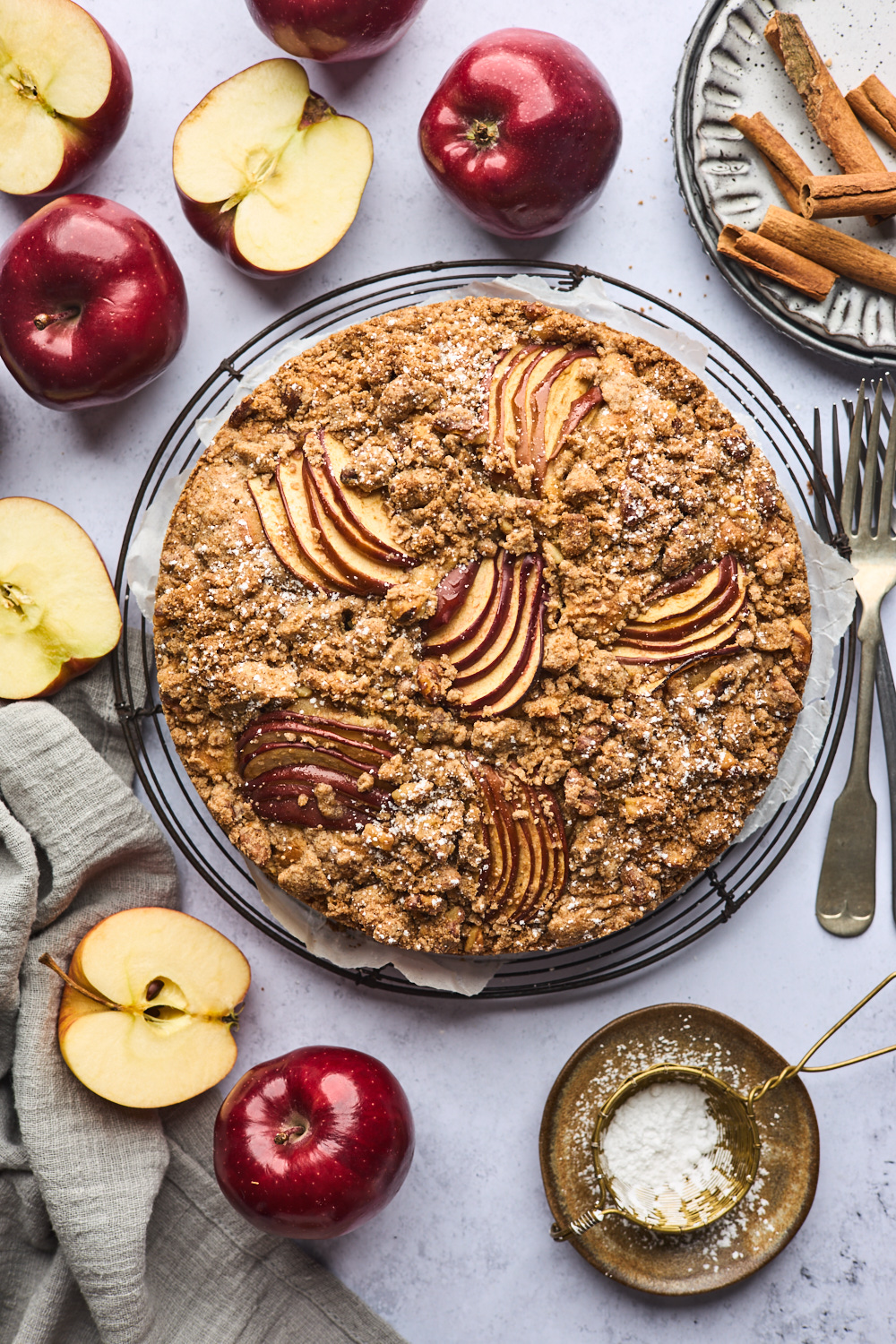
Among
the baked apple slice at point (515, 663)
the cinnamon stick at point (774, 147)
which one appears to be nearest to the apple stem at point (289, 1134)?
the baked apple slice at point (515, 663)

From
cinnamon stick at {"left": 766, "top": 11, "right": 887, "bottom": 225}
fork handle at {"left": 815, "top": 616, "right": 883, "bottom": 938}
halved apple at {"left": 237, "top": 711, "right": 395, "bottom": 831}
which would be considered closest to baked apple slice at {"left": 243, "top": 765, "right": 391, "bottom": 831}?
halved apple at {"left": 237, "top": 711, "right": 395, "bottom": 831}

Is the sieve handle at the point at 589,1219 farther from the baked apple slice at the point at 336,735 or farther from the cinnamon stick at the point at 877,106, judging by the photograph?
the cinnamon stick at the point at 877,106

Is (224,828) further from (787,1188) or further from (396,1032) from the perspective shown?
(787,1188)

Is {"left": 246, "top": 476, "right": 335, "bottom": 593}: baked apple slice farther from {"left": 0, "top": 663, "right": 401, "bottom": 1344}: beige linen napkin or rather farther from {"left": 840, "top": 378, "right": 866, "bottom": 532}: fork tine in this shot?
{"left": 840, "top": 378, "right": 866, "bottom": 532}: fork tine

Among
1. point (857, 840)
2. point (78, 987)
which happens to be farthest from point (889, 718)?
point (78, 987)

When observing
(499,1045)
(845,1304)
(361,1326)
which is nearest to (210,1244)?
(361,1326)

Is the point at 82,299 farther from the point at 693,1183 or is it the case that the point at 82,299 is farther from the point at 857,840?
the point at 693,1183
